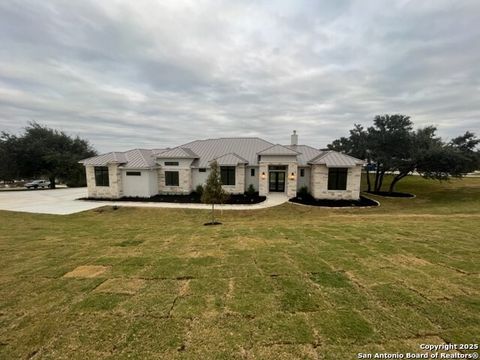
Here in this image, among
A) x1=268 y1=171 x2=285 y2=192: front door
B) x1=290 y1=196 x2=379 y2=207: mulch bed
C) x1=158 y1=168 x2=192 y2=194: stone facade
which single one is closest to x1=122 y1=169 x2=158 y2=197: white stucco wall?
x1=158 y1=168 x2=192 y2=194: stone facade

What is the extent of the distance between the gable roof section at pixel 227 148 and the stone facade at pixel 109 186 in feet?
23.1

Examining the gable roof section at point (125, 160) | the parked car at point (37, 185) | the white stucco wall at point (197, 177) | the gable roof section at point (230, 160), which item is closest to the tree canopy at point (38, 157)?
the parked car at point (37, 185)

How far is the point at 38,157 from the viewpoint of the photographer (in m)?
27.7

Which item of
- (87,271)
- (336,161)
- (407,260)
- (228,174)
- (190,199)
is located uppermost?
(336,161)

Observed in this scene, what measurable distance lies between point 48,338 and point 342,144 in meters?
30.0

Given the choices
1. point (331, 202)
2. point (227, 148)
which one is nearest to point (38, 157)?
point (227, 148)

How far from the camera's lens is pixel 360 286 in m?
4.16

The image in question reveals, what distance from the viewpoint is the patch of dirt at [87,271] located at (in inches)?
193

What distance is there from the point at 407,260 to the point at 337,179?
15.5 metres

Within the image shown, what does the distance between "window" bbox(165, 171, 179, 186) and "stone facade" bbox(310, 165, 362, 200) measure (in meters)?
13.0

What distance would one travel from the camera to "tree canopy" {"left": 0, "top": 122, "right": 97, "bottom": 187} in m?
26.7

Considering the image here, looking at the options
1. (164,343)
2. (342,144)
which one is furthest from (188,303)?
(342,144)

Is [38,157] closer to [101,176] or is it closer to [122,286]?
[101,176]

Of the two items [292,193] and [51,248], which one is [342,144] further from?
[51,248]
